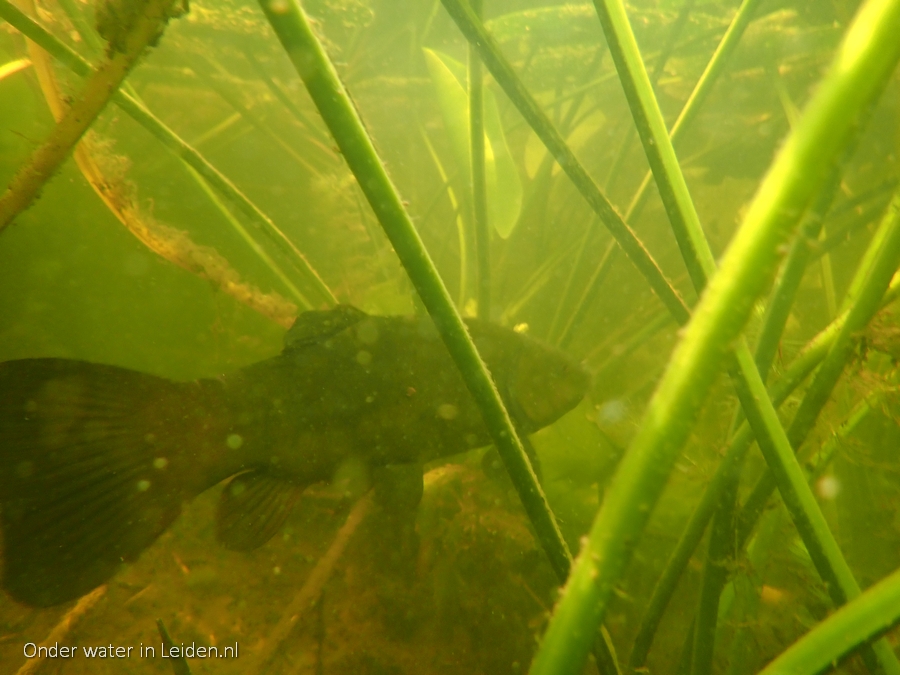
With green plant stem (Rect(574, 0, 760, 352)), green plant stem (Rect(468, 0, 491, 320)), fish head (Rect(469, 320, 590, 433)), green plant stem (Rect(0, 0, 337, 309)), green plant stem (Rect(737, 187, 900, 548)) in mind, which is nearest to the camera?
green plant stem (Rect(737, 187, 900, 548))

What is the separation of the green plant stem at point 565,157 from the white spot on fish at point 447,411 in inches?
37.7

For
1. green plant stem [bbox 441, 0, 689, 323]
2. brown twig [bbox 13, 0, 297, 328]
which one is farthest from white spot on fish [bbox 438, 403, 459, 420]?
brown twig [bbox 13, 0, 297, 328]

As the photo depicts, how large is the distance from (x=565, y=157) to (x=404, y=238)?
1.23m

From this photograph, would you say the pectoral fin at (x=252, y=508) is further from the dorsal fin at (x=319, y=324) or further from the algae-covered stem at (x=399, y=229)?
the algae-covered stem at (x=399, y=229)

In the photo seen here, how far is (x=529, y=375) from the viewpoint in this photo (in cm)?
237

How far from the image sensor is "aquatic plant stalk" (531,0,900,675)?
47cm

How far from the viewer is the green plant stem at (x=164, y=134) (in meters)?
1.59

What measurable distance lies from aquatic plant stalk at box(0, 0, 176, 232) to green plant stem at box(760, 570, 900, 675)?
1.64m

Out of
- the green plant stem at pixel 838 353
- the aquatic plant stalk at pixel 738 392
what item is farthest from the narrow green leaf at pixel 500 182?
the green plant stem at pixel 838 353

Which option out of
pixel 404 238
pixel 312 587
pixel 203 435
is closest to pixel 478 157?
pixel 404 238

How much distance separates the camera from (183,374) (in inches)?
108

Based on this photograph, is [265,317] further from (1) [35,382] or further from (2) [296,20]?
(2) [296,20]

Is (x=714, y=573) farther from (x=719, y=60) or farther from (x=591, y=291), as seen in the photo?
(x=719, y=60)

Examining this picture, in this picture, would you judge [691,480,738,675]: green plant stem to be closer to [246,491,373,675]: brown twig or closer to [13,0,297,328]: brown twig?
[246,491,373,675]: brown twig
